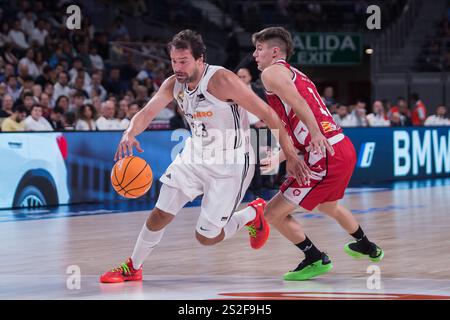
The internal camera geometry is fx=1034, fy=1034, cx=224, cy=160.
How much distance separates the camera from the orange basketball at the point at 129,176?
26.9ft

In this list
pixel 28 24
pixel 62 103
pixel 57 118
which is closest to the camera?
pixel 57 118

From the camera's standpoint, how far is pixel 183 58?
764 cm

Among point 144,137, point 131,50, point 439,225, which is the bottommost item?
point 439,225

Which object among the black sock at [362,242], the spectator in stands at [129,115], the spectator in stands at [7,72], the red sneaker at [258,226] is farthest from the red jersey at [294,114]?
the spectator in stands at [7,72]

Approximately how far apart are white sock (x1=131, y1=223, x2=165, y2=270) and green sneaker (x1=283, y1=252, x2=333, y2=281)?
109 centimetres

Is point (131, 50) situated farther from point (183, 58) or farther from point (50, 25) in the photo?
point (183, 58)

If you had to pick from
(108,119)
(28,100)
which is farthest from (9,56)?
(108,119)

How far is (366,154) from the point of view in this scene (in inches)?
800

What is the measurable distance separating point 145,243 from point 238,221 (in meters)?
0.74

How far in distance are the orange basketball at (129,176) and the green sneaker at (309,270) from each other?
4.49 feet

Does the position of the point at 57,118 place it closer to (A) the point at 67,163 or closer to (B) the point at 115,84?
(A) the point at 67,163

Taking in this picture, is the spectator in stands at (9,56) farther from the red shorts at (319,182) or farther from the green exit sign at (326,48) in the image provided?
the red shorts at (319,182)
